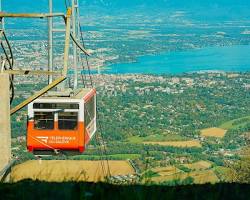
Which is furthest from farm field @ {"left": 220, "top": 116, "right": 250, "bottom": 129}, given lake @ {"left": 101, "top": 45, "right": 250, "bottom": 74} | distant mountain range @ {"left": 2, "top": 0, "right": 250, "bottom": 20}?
distant mountain range @ {"left": 2, "top": 0, "right": 250, "bottom": 20}

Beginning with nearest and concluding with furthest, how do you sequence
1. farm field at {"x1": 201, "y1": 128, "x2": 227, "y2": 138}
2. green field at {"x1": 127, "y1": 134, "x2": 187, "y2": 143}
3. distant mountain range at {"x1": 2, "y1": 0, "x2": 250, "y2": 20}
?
green field at {"x1": 127, "y1": 134, "x2": 187, "y2": 143}, farm field at {"x1": 201, "y1": 128, "x2": 227, "y2": 138}, distant mountain range at {"x1": 2, "y1": 0, "x2": 250, "y2": 20}

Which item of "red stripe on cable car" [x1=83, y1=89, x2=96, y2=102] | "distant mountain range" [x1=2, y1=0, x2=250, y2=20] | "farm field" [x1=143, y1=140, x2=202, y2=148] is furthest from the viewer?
"distant mountain range" [x1=2, y1=0, x2=250, y2=20]

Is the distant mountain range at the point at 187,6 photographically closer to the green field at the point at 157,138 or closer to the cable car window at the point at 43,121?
the green field at the point at 157,138

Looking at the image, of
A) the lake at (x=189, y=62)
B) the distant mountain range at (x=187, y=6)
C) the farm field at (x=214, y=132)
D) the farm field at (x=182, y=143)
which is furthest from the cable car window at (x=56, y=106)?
the distant mountain range at (x=187, y=6)

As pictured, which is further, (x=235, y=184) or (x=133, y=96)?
(x=133, y=96)

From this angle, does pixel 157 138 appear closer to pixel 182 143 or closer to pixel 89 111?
pixel 182 143

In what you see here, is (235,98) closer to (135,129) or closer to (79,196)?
(135,129)

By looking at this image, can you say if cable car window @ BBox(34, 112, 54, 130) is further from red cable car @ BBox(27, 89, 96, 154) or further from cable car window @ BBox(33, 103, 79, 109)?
cable car window @ BBox(33, 103, 79, 109)

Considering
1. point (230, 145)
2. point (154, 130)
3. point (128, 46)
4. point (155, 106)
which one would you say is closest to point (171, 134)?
point (154, 130)
